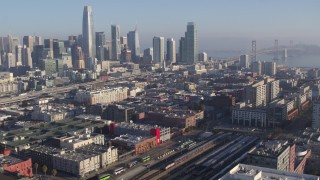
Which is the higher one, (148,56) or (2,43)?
(2,43)

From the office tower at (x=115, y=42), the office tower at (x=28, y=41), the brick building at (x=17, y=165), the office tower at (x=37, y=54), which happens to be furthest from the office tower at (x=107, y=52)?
the brick building at (x=17, y=165)

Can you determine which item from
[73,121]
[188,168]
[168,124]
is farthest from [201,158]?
[73,121]

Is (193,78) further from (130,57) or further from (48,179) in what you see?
(48,179)

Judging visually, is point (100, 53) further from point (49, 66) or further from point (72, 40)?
point (49, 66)

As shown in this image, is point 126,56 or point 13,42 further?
point 13,42

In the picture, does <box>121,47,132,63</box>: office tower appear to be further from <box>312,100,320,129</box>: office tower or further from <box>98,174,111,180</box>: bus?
<box>98,174,111,180</box>: bus

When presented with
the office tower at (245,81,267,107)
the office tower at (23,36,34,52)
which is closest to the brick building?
the office tower at (245,81,267,107)

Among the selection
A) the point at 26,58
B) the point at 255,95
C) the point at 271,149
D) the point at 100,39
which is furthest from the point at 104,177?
the point at 100,39
